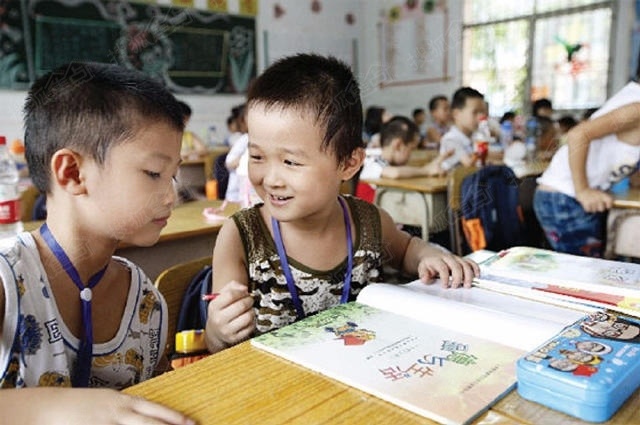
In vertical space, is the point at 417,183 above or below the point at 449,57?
below

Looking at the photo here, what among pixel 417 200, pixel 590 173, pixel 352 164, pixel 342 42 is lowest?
pixel 417 200

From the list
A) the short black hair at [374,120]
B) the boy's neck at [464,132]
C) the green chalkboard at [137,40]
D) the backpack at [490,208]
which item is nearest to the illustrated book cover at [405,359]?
the backpack at [490,208]

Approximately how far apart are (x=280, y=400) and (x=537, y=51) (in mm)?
7034

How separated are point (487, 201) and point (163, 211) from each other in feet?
6.92

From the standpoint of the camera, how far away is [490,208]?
2604 mm

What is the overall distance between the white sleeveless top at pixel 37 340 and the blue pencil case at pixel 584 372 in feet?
1.95

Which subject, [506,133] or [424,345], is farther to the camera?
[506,133]

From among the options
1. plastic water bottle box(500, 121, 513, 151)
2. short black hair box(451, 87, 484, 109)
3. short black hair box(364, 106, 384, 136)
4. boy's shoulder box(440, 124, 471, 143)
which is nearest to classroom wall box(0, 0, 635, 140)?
short black hair box(364, 106, 384, 136)

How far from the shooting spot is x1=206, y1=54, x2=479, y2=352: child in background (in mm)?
925

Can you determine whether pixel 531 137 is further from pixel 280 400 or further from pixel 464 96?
pixel 280 400

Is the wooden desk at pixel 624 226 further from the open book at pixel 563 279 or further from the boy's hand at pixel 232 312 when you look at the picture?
the boy's hand at pixel 232 312

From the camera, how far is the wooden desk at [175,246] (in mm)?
1748

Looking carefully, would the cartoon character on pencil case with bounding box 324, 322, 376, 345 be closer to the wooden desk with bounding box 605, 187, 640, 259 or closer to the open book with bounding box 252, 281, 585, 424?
the open book with bounding box 252, 281, 585, 424

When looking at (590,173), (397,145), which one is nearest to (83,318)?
(590,173)
